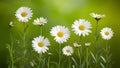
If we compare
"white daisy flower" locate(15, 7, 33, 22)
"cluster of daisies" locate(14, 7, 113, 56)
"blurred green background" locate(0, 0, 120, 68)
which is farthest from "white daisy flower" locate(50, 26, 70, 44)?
"blurred green background" locate(0, 0, 120, 68)

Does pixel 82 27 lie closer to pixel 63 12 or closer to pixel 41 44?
pixel 41 44

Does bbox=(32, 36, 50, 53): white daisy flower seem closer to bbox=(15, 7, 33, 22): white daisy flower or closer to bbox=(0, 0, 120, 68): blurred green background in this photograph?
bbox=(15, 7, 33, 22): white daisy flower

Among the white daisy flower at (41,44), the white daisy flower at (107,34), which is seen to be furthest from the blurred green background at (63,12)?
the white daisy flower at (41,44)

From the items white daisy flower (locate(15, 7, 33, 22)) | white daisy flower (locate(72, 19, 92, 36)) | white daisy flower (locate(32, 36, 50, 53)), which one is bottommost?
white daisy flower (locate(32, 36, 50, 53))

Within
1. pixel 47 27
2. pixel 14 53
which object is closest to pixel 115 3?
pixel 47 27

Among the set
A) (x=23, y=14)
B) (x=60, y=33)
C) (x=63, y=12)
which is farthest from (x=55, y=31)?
(x=63, y=12)

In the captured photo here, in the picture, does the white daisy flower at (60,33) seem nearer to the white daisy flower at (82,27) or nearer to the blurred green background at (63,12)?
the white daisy flower at (82,27)

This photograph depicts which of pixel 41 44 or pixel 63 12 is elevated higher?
pixel 63 12

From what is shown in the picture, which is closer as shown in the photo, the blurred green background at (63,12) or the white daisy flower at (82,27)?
the white daisy flower at (82,27)

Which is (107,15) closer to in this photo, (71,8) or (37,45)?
(71,8)

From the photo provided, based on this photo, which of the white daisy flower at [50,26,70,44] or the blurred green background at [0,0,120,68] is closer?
the white daisy flower at [50,26,70,44]

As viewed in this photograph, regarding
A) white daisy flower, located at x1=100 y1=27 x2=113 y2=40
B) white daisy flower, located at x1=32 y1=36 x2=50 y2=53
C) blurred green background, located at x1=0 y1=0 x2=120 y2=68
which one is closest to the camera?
white daisy flower, located at x1=32 y1=36 x2=50 y2=53
